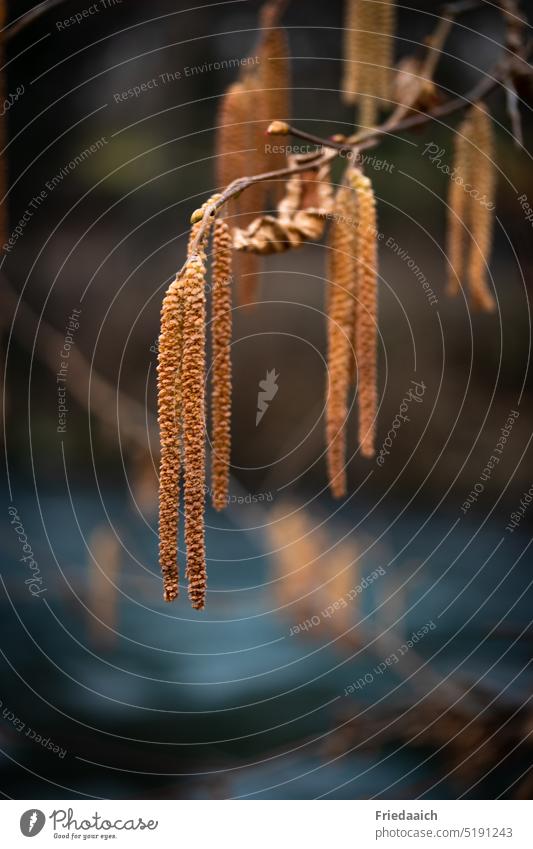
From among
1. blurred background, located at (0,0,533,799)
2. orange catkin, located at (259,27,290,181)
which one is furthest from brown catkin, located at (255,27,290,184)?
blurred background, located at (0,0,533,799)

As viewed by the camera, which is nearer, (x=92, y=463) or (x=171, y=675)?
(x=171, y=675)

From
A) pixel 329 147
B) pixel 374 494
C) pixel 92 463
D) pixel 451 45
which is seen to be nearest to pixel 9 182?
pixel 92 463

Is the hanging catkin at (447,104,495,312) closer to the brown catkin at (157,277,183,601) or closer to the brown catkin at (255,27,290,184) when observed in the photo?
the brown catkin at (255,27,290,184)

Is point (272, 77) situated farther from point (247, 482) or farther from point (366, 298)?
point (247, 482)

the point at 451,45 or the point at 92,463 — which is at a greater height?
the point at 451,45

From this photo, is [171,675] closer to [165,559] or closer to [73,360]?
[73,360]

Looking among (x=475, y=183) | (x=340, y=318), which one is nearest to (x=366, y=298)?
(x=340, y=318)
